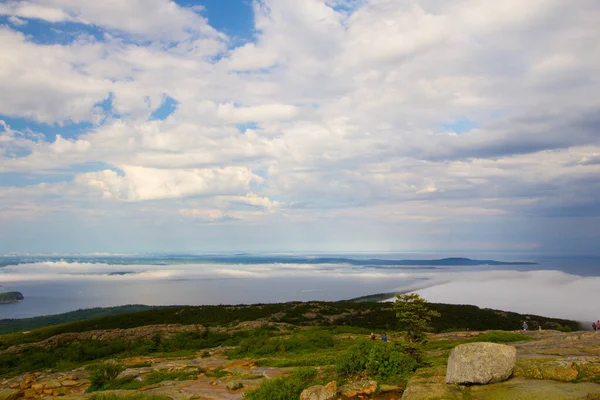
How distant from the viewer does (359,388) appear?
17.1 meters

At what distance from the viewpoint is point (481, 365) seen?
595 inches

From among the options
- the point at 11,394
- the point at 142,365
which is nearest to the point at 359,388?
the point at 11,394

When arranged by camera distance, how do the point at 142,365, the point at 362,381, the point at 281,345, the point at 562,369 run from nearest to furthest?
the point at 562,369 < the point at 362,381 < the point at 142,365 < the point at 281,345

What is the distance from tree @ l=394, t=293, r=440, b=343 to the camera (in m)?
20.2

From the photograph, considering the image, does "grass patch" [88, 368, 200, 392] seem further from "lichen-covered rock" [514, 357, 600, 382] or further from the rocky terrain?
"lichen-covered rock" [514, 357, 600, 382]

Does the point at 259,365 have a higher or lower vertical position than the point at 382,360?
lower

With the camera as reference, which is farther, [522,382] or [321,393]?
[321,393]

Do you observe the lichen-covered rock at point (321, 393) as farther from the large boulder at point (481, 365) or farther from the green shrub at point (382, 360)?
the large boulder at point (481, 365)

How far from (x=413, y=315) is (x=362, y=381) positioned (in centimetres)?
453

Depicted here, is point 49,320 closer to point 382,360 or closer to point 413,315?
point 382,360

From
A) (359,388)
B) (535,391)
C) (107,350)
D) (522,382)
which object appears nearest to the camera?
(535,391)

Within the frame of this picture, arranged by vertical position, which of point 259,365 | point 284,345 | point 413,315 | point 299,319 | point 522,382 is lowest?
point 299,319

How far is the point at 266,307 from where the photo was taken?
87.9m

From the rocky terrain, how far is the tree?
5.76 feet
